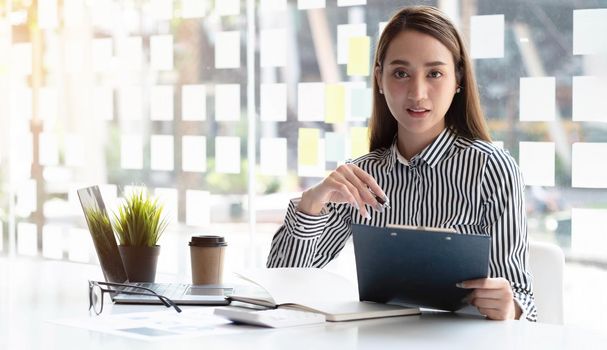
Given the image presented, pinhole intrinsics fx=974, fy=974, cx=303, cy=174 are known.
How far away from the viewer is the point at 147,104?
5.82 m

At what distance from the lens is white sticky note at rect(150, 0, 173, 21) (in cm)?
565

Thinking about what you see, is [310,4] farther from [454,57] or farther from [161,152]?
[454,57]

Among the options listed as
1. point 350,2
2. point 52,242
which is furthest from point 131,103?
point 350,2

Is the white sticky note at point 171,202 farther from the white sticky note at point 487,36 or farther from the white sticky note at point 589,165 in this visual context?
the white sticky note at point 589,165

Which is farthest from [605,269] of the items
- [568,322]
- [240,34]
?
[240,34]

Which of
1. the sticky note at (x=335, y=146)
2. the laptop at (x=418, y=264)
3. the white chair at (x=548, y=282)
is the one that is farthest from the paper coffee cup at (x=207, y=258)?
the sticky note at (x=335, y=146)

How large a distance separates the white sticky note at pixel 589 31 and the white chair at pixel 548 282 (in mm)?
1825

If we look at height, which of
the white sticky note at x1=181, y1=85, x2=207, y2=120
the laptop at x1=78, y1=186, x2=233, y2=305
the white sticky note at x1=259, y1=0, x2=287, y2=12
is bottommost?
the laptop at x1=78, y1=186, x2=233, y2=305

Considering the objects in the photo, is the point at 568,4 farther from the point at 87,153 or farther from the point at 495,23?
the point at 87,153

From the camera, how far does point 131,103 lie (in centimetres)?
593

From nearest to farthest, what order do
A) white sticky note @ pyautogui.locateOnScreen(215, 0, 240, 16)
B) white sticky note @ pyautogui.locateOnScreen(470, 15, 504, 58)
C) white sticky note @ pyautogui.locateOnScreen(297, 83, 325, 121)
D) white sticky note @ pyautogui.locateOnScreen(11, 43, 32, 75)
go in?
white sticky note @ pyautogui.locateOnScreen(470, 15, 504, 58), white sticky note @ pyautogui.locateOnScreen(297, 83, 325, 121), white sticky note @ pyautogui.locateOnScreen(215, 0, 240, 16), white sticky note @ pyautogui.locateOnScreen(11, 43, 32, 75)

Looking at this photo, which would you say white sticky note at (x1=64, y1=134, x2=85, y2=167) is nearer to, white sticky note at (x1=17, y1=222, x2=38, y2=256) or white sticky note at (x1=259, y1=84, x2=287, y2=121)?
white sticky note at (x1=17, y1=222, x2=38, y2=256)

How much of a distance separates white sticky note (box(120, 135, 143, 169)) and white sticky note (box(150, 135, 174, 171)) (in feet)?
0.39

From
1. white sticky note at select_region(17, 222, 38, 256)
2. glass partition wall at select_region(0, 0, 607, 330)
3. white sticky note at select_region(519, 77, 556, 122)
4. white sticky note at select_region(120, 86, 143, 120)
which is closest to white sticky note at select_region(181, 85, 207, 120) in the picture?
glass partition wall at select_region(0, 0, 607, 330)
